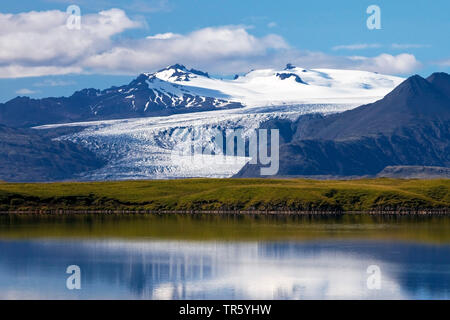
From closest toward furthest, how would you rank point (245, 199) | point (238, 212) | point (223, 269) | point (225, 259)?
point (223, 269) < point (225, 259) < point (238, 212) < point (245, 199)

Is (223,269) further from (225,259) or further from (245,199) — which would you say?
(245,199)

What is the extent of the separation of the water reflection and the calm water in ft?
0.21

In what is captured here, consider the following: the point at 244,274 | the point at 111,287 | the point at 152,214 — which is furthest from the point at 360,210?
the point at 111,287

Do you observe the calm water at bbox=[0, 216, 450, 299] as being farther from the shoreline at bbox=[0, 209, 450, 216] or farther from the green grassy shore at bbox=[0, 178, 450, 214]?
the green grassy shore at bbox=[0, 178, 450, 214]

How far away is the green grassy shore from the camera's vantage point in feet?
395

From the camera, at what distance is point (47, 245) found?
74.1 m

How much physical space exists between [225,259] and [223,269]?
201 inches

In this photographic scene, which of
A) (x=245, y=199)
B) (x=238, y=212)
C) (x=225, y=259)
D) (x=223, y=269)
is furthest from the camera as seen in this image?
(x=245, y=199)

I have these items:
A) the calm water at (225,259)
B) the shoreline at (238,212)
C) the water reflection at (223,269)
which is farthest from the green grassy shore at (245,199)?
the water reflection at (223,269)

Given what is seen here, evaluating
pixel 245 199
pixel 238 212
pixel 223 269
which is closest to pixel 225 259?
pixel 223 269

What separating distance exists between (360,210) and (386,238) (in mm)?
39593

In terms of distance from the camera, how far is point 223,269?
2398 inches

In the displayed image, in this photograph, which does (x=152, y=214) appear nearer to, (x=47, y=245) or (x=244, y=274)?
(x=47, y=245)

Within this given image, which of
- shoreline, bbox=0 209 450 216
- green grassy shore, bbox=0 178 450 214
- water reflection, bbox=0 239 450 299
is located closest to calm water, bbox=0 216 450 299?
water reflection, bbox=0 239 450 299
